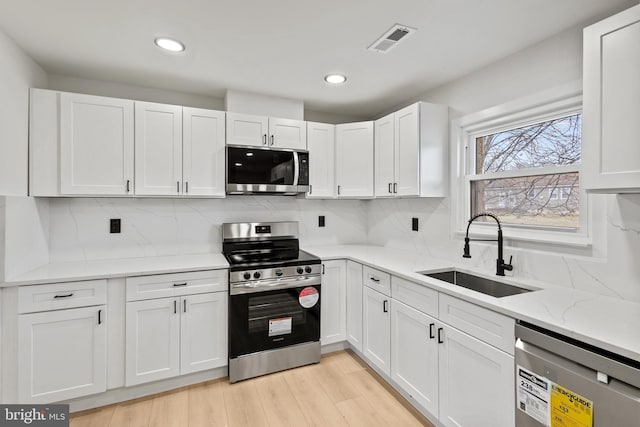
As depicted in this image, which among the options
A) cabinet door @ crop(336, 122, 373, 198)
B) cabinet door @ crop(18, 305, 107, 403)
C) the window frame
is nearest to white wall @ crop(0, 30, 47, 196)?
cabinet door @ crop(18, 305, 107, 403)

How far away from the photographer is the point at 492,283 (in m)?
2.03

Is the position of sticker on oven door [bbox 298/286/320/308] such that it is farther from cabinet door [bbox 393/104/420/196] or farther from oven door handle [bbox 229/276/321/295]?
cabinet door [bbox 393/104/420/196]

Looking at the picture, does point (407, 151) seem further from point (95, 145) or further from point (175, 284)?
point (95, 145)

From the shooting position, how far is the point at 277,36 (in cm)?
187

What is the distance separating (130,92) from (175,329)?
6.64 feet

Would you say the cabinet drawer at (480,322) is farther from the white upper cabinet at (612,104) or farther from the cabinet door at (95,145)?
the cabinet door at (95,145)

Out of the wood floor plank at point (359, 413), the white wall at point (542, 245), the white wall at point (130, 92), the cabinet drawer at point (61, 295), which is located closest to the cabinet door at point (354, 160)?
the white wall at point (542, 245)

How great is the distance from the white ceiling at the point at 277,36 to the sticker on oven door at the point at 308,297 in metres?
1.77

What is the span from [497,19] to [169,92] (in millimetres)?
2592

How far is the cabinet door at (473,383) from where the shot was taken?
1419mm

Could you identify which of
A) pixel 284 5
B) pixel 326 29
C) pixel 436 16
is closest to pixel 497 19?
pixel 436 16

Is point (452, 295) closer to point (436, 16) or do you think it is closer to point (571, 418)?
point (571, 418)

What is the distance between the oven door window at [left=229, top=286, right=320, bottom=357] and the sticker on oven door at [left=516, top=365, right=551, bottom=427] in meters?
1.59

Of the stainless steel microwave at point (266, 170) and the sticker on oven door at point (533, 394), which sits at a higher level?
the stainless steel microwave at point (266, 170)
